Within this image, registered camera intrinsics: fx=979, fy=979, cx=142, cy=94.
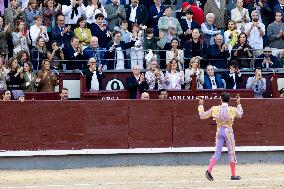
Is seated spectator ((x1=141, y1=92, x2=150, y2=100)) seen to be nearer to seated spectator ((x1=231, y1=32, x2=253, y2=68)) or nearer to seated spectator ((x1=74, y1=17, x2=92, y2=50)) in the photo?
seated spectator ((x1=74, y1=17, x2=92, y2=50))

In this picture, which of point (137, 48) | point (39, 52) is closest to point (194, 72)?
point (137, 48)

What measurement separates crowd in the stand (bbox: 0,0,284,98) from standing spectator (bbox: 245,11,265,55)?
2cm

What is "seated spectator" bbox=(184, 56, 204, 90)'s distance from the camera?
15.5 m

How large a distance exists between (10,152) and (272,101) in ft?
14.0

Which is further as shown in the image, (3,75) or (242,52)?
(242,52)

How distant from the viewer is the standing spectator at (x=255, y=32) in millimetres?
16578

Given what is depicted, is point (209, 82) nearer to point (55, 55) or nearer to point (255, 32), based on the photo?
point (255, 32)

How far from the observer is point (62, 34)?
15617 mm

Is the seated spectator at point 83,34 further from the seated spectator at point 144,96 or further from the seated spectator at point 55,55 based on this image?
the seated spectator at point 144,96

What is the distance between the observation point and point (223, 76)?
16.2m

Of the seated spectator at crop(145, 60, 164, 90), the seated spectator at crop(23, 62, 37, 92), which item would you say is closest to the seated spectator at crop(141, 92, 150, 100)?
the seated spectator at crop(145, 60, 164, 90)

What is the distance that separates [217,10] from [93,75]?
8.97 feet

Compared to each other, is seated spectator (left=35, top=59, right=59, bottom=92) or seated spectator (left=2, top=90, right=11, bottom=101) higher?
seated spectator (left=35, top=59, right=59, bottom=92)

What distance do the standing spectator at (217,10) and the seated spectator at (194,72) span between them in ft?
4.20
